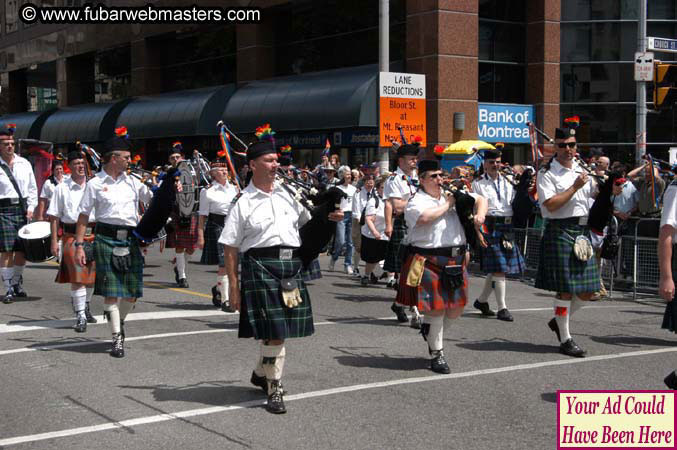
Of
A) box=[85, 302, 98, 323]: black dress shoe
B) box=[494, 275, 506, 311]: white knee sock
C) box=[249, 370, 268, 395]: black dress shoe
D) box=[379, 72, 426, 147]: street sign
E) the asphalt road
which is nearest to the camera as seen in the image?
the asphalt road

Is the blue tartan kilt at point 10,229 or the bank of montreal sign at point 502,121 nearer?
the blue tartan kilt at point 10,229

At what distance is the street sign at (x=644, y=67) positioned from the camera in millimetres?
17344

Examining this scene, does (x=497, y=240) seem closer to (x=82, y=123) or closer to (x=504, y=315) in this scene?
(x=504, y=315)

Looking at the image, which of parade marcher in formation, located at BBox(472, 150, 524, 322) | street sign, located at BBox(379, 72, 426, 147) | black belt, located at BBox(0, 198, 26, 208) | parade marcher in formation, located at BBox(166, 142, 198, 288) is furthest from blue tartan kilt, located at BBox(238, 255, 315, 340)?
street sign, located at BBox(379, 72, 426, 147)

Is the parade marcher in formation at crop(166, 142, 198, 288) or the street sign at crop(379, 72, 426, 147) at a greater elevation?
the street sign at crop(379, 72, 426, 147)

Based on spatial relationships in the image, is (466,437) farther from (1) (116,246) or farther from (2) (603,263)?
(2) (603,263)

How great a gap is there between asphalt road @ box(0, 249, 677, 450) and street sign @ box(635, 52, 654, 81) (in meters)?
7.67

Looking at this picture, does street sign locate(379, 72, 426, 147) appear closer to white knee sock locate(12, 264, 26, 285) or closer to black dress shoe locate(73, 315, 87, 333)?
white knee sock locate(12, 264, 26, 285)

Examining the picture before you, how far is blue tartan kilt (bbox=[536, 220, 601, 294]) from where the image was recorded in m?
8.12

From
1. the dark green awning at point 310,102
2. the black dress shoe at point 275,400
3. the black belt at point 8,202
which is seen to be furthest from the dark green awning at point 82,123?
the black dress shoe at point 275,400

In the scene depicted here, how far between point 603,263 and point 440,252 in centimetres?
661

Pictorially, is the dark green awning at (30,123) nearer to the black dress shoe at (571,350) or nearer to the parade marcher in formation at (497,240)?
the parade marcher in formation at (497,240)

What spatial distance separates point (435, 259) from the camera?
7.40 m

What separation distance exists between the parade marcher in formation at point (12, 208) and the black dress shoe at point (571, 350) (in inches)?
290
